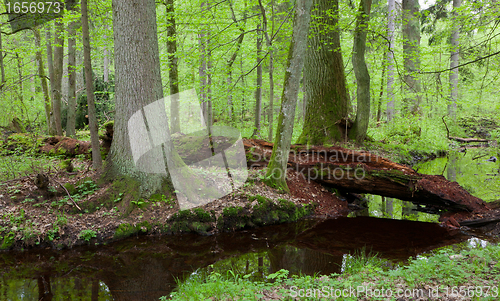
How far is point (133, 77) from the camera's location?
572cm

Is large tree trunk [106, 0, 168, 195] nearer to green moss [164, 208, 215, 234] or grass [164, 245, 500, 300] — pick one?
green moss [164, 208, 215, 234]

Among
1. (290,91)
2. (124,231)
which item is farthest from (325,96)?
(124,231)

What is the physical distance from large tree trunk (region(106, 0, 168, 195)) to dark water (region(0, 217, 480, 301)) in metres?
1.48

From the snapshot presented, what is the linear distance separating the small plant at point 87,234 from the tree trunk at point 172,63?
5.58 metres

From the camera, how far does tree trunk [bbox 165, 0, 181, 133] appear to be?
29.8 ft

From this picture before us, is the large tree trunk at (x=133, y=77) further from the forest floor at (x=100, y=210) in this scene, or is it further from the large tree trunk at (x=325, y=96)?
the large tree trunk at (x=325, y=96)

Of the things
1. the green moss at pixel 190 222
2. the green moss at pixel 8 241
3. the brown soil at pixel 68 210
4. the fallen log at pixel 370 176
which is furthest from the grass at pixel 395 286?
the green moss at pixel 8 241

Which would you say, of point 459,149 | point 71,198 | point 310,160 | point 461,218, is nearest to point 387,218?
point 461,218

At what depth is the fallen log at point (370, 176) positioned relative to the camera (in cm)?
633

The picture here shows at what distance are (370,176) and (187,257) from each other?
4.60 meters

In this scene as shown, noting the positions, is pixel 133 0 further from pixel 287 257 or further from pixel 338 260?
pixel 338 260

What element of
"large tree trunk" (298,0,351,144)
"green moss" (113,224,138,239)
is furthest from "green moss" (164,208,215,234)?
"large tree trunk" (298,0,351,144)

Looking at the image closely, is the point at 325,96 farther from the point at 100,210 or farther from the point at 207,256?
the point at 100,210

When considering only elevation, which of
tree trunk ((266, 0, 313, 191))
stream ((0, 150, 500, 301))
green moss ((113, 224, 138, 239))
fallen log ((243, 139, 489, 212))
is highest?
tree trunk ((266, 0, 313, 191))
